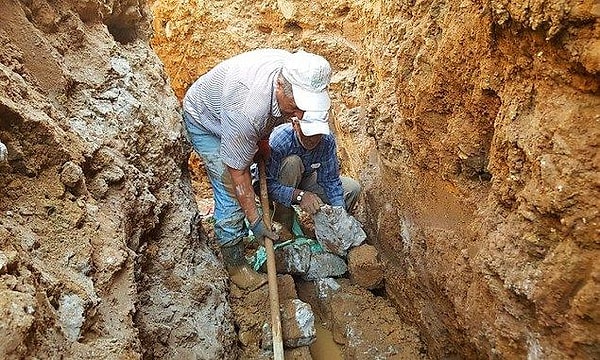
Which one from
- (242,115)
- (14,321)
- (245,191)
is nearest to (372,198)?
(245,191)

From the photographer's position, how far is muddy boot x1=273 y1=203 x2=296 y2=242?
153 inches

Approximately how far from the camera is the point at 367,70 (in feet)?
12.2

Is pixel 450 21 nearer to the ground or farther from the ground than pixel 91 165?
farther from the ground

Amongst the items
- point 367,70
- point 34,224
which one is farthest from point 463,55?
point 34,224

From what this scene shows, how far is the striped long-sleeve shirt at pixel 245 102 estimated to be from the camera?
8.89ft

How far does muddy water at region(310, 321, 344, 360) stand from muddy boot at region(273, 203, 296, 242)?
2.98 ft

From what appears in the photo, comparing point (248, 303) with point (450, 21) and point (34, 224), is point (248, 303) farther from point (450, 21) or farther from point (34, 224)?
point (450, 21)

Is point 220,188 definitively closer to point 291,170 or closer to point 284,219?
point 291,170

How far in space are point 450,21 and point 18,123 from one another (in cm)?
183

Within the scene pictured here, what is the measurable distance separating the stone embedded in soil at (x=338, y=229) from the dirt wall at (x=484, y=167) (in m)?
0.19

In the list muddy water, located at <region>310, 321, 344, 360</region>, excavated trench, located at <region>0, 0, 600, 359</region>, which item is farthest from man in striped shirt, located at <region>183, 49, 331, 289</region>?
muddy water, located at <region>310, 321, 344, 360</region>

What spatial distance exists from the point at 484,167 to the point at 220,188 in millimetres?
1685

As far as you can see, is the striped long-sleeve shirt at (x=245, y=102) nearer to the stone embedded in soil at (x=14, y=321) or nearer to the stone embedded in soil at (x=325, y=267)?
the stone embedded in soil at (x=325, y=267)

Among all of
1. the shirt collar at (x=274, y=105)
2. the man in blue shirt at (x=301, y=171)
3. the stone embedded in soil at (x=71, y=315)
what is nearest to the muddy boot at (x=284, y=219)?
the man in blue shirt at (x=301, y=171)
